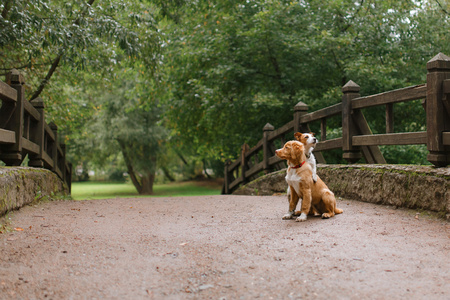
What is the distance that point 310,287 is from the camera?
285 centimetres

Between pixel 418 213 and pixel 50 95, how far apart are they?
425 inches

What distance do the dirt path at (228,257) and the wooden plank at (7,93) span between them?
165 cm

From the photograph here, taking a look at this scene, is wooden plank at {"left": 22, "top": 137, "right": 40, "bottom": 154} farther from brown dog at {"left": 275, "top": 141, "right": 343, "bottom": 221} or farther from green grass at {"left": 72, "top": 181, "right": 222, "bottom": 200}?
green grass at {"left": 72, "top": 181, "right": 222, "bottom": 200}

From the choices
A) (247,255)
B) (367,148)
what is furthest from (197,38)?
(247,255)

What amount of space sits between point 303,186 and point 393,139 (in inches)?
63.8

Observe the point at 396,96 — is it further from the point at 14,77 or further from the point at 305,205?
the point at 14,77

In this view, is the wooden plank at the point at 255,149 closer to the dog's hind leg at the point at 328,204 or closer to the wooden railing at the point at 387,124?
the wooden railing at the point at 387,124

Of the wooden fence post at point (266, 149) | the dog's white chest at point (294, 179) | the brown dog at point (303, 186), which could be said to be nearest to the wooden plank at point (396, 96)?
the brown dog at point (303, 186)

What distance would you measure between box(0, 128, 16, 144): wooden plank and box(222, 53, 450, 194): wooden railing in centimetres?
527

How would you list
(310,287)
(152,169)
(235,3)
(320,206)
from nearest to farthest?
1. (310,287)
2. (320,206)
3. (235,3)
4. (152,169)

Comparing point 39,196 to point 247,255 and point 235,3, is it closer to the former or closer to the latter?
point 247,255

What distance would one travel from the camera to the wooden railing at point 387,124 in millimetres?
4645

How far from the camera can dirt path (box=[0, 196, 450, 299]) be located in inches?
110

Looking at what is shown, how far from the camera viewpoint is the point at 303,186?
489 cm
